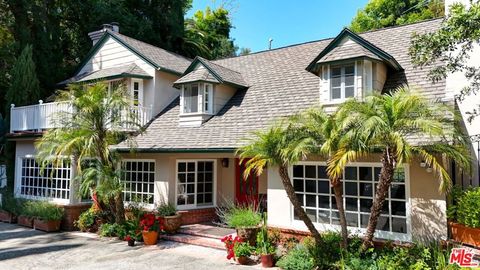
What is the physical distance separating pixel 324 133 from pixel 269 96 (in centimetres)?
575

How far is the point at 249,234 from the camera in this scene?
30.9 feet

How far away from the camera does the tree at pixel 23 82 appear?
16.5 metres

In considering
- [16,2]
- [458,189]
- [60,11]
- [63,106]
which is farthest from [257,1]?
[458,189]

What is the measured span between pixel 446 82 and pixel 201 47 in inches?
851

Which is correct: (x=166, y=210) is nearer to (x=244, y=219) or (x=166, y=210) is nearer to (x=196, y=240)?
(x=196, y=240)

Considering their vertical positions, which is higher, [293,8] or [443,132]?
[293,8]

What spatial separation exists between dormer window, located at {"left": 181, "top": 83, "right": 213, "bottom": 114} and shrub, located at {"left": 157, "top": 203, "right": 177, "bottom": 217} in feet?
12.0

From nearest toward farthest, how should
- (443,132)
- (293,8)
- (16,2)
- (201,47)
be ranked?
(443,132)
(16,2)
(293,8)
(201,47)

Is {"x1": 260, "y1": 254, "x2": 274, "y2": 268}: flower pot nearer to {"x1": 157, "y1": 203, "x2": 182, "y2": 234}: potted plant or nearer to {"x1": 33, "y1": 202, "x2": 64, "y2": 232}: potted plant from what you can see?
{"x1": 157, "y1": 203, "x2": 182, "y2": 234}: potted plant

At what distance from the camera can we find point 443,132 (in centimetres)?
686

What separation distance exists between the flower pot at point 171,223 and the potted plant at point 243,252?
133 inches

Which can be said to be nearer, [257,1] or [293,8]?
[293,8]

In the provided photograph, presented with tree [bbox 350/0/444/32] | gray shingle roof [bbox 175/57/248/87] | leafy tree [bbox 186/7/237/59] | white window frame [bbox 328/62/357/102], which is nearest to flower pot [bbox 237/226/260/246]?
white window frame [bbox 328/62/357/102]

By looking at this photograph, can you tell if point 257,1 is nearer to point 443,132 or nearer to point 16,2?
point 16,2
